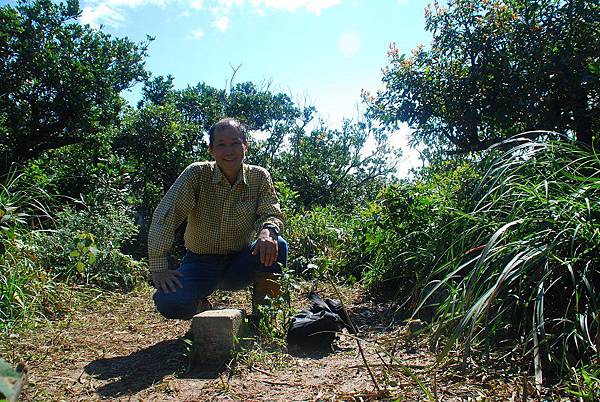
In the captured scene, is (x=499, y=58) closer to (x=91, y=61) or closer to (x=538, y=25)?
(x=538, y=25)

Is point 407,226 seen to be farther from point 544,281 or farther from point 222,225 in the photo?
point 544,281

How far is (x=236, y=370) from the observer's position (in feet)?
7.78

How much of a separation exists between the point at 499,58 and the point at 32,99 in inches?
223

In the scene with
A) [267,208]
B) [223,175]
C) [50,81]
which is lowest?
[267,208]

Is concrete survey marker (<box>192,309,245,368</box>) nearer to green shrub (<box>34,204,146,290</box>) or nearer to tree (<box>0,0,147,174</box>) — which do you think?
green shrub (<box>34,204,146,290</box>)

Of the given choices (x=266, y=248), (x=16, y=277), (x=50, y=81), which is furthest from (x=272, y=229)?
(x=50, y=81)

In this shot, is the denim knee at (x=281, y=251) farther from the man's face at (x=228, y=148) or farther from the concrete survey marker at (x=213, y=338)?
the concrete survey marker at (x=213, y=338)

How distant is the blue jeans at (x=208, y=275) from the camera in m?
2.98

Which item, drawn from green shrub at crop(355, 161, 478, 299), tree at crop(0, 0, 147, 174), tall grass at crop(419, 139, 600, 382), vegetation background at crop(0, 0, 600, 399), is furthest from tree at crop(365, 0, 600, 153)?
tree at crop(0, 0, 147, 174)

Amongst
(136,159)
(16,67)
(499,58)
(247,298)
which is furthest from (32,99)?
(499,58)

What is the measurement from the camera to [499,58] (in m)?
4.50

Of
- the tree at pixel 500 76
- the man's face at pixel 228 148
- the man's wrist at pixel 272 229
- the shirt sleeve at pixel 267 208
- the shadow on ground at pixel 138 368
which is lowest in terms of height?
the shadow on ground at pixel 138 368

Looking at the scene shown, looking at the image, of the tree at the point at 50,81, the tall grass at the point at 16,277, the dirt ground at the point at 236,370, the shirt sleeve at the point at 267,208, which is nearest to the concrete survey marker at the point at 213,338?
the dirt ground at the point at 236,370

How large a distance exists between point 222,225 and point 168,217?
379mm
